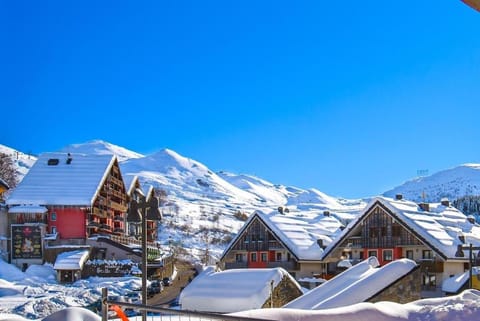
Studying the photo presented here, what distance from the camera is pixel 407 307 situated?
5500 millimetres

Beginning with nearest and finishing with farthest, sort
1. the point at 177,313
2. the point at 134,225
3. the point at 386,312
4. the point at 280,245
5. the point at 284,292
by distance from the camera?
the point at 177,313 → the point at 386,312 → the point at 284,292 → the point at 280,245 → the point at 134,225

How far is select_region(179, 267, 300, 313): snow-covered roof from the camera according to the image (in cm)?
1390

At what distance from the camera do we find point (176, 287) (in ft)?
117

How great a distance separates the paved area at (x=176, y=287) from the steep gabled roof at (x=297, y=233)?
397cm

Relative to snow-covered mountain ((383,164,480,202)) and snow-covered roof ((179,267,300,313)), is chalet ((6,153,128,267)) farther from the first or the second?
snow-covered mountain ((383,164,480,202))

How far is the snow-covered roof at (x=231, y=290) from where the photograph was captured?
13.9 meters

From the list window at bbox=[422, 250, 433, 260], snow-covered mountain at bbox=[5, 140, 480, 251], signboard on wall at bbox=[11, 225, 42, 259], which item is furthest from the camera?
snow-covered mountain at bbox=[5, 140, 480, 251]

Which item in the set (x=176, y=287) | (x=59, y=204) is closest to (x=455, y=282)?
(x=176, y=287)

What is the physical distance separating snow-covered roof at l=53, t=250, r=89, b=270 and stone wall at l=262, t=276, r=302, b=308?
2189 centimetres

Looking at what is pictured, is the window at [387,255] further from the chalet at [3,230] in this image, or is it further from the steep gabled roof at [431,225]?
the chalet at [3,230]

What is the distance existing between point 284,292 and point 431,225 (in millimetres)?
14274

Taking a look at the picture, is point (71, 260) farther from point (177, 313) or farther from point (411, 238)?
point (177, 313)

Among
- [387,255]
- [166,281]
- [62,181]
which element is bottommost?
[166,281]

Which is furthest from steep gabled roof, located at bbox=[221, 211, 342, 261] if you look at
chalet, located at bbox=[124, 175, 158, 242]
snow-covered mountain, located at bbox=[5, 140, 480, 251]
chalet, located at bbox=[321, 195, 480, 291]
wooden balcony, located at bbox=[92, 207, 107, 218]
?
chalet, located at bbox=[124, 175, 158, 242]
